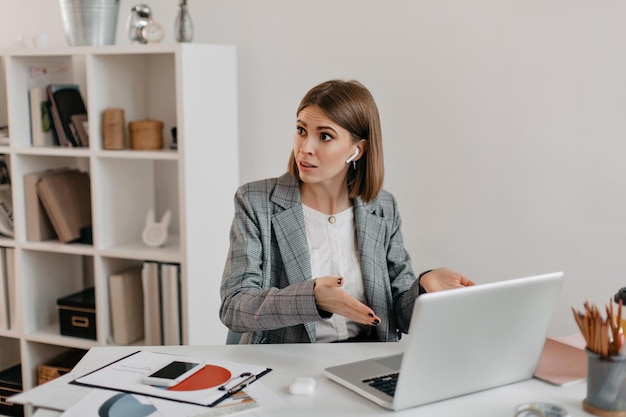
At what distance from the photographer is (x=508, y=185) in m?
2.80

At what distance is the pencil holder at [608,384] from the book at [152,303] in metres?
1.95

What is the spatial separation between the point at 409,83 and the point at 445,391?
1.60 metres

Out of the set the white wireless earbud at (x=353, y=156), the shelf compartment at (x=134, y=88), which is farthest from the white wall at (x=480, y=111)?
the white wireless earbud at (x=353, y=156)

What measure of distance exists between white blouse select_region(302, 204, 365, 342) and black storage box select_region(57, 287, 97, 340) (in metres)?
1.35

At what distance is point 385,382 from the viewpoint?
1606 millimetres

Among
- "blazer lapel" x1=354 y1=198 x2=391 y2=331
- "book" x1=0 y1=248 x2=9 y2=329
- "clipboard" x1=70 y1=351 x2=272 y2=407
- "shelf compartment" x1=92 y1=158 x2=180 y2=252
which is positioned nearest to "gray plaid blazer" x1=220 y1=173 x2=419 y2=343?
"blazer lapel" x1=354 y1=198 x2=391 y2=331

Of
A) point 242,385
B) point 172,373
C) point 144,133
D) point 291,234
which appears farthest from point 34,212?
point 242,385

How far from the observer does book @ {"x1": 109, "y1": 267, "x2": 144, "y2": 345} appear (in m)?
3.12

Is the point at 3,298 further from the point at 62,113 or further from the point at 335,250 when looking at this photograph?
the point at 335,250

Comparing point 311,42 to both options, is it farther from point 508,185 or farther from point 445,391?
point 445,391

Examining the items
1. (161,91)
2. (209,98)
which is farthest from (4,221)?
(209,98)

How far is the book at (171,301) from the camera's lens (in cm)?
301

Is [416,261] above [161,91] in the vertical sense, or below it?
below

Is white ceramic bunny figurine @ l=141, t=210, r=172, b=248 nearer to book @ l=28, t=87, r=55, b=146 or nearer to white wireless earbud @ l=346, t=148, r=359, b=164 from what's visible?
book @ l=28, t=87, r=55, b=146
